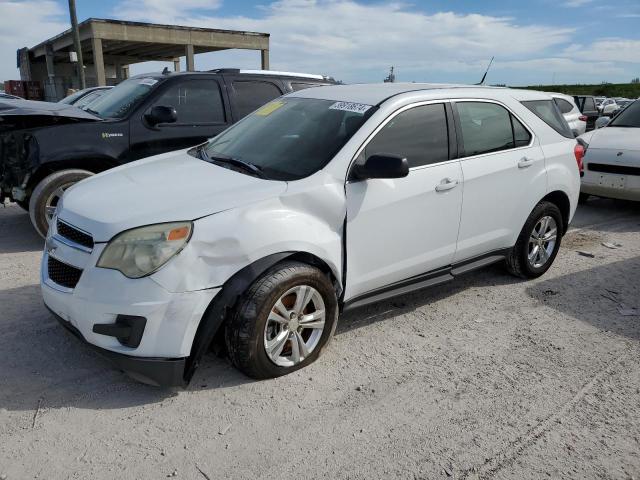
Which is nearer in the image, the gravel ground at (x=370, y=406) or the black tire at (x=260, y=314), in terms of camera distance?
the gravel ground at (x=370, y=406)

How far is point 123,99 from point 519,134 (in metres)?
4.39

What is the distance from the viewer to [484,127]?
4.18 metres

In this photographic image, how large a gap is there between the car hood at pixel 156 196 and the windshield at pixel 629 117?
733 centimetres

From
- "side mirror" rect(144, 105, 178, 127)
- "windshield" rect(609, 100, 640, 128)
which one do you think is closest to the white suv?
"side mirror" rect(144, 105, 178, 127)

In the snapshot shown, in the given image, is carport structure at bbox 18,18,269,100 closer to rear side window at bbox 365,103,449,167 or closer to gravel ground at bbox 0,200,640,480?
rear side window at bbox 365,103,449,167

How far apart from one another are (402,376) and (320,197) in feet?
4.01

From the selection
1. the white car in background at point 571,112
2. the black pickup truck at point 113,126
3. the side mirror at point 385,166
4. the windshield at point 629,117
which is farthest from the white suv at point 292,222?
the white car in background at point 571,112

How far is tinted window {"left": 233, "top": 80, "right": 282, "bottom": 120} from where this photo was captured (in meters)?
6.34

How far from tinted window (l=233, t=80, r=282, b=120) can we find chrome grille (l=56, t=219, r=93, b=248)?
351cm

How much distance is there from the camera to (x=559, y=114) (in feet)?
16.4

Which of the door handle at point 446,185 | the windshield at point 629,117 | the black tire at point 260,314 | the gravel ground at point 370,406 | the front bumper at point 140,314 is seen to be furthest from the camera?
the windshield at point 629,117

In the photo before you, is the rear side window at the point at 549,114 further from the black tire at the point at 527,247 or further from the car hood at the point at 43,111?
the car hood at the point at 43,111

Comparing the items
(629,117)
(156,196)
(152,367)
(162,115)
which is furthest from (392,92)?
(629,117)

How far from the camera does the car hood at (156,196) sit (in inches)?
109
